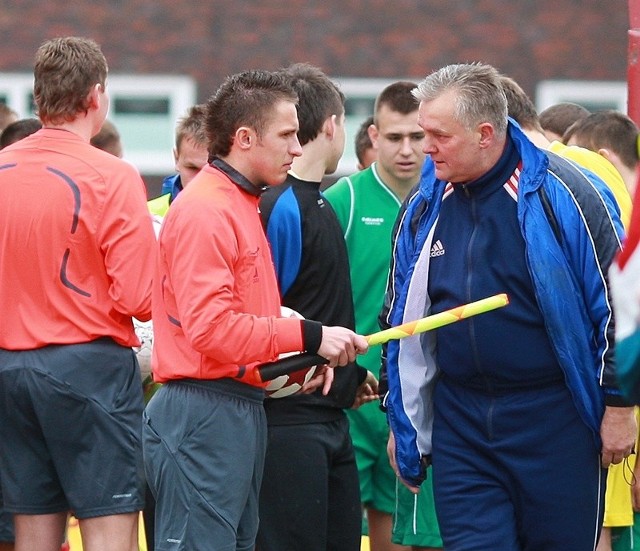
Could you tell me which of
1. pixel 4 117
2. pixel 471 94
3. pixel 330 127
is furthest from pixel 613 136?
pixel 4 117

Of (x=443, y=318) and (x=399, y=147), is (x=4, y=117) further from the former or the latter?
(x=443, y=318)

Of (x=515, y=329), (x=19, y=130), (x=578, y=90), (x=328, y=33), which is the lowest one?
(x=515, y=329)

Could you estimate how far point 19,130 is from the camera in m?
6.45

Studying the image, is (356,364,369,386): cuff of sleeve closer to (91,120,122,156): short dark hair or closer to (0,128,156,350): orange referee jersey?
(0,128,156,350): orange referee jersey

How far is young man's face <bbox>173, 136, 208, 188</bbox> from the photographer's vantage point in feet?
21.2

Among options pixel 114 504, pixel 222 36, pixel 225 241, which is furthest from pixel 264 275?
pixel 222 36

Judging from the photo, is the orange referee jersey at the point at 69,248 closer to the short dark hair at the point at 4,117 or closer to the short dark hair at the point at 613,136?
the short dark hair at the point at 613,136

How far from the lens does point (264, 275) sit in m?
4.52

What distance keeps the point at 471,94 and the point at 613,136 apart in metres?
1.51

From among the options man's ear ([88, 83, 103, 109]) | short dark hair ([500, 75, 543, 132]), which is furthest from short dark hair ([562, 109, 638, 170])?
man's ear ([88, 83, 103, 109])

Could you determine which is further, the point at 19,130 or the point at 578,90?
the point at 578,90

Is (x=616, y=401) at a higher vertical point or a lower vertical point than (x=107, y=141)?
lower

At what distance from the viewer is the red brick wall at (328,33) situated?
1419 centimetres

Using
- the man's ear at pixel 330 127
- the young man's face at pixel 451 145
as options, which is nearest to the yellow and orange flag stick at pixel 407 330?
the young man's face at pixel 451 145
